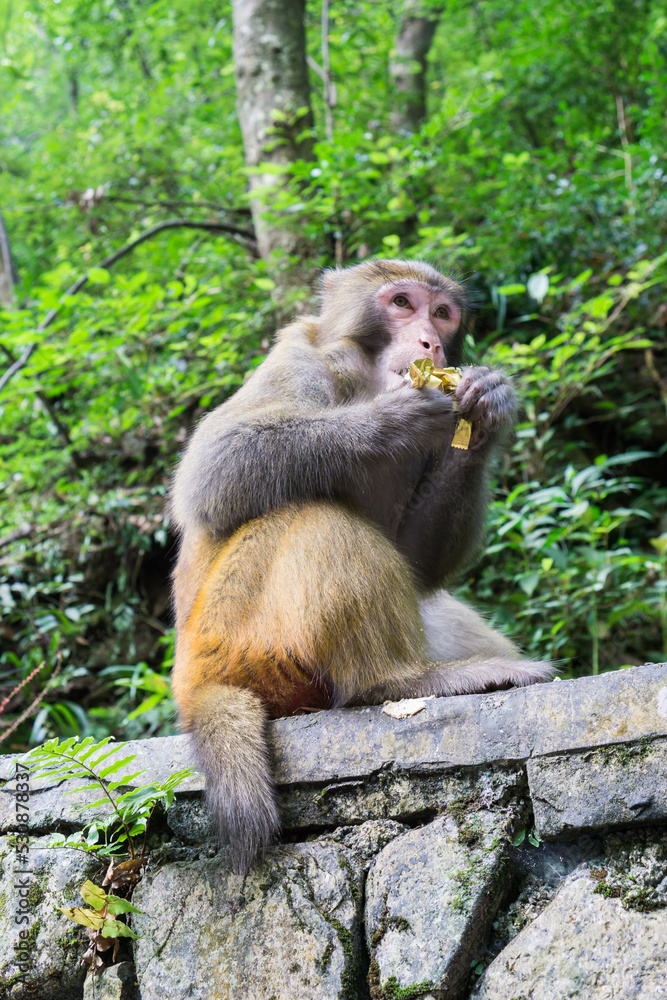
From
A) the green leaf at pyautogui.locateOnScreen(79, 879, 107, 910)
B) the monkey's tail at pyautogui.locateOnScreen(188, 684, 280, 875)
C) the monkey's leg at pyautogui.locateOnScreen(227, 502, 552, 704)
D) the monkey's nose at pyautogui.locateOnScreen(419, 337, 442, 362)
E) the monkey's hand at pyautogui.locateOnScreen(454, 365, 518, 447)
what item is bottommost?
the green leaf at pyautogui.locateOnScreen(79, 879, 107, 910)

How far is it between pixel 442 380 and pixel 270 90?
401 centimetres

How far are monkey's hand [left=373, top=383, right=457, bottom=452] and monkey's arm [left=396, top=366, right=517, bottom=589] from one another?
14.2 inches

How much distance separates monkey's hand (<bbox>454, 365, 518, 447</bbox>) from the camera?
9.47 feet

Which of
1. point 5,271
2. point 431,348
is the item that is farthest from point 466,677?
point 5,271

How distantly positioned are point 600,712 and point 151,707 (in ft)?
10.4

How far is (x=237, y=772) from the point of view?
2.11m

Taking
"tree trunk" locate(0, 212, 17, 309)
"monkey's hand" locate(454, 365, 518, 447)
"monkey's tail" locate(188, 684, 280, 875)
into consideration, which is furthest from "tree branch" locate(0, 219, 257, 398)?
"monkey's tail" locate(188, 684, 280, 875)

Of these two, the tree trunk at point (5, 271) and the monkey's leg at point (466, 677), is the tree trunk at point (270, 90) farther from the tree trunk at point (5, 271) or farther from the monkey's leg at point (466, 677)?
the monkey's leg at point (466, 677)

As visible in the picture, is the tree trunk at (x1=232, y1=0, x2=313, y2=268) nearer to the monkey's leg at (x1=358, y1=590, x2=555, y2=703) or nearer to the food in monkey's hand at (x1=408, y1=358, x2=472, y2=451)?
the food in monkey's hand at (x1=408, y1=358, x2=472, y2=451)

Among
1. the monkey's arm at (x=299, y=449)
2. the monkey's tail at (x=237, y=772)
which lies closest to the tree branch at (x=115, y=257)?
the monkey's arm at (x=299, y=449)

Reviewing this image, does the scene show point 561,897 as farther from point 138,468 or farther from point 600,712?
point 138,468

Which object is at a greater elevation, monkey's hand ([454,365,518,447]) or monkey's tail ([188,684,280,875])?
monkey's hand ([454,365,518,447])

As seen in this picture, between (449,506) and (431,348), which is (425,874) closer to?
(449,506)

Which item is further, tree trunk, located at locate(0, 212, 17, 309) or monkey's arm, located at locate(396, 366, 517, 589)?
tree trunk, located at locate(0, 212, 17, 309)
